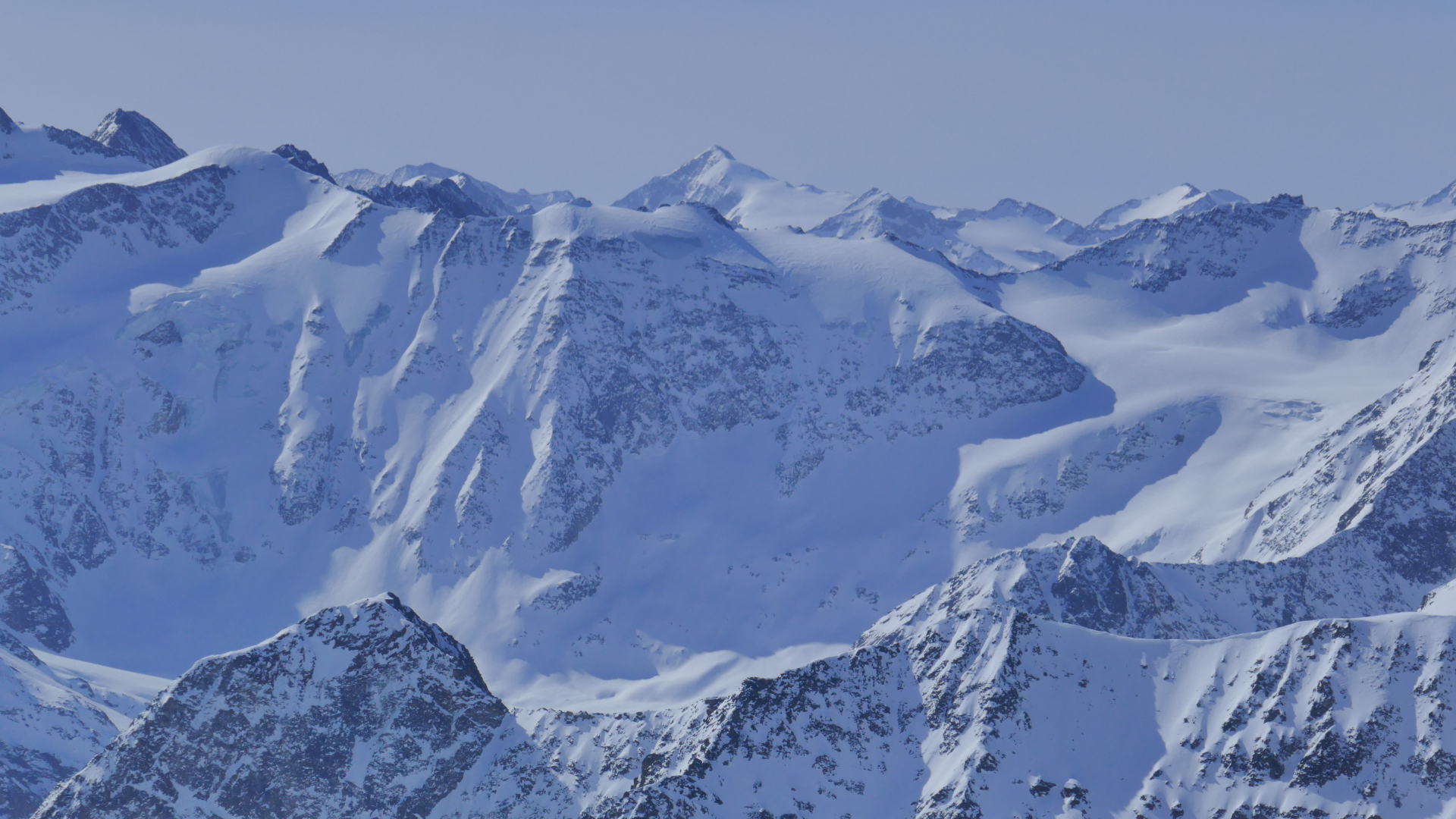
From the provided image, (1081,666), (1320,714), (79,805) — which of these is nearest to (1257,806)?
(1320,714)

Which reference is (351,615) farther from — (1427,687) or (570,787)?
(1427,687)

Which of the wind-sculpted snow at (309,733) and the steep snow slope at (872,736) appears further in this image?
the wind-sculpted snow at (309,733)

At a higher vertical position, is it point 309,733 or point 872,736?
point 309,733

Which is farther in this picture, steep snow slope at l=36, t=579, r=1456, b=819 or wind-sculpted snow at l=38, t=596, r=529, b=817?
wind-sculpted snow at l=38, t=596, r=529, b=817

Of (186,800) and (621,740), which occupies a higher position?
(186,800)

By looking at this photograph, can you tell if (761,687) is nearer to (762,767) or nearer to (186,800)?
(762,767)

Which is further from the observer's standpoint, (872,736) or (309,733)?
(872,736)

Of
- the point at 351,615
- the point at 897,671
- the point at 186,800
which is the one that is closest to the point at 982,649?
the point at 897,671

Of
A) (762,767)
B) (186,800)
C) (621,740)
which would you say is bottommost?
(762,767)

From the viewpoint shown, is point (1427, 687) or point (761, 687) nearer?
point (1427, 687)
